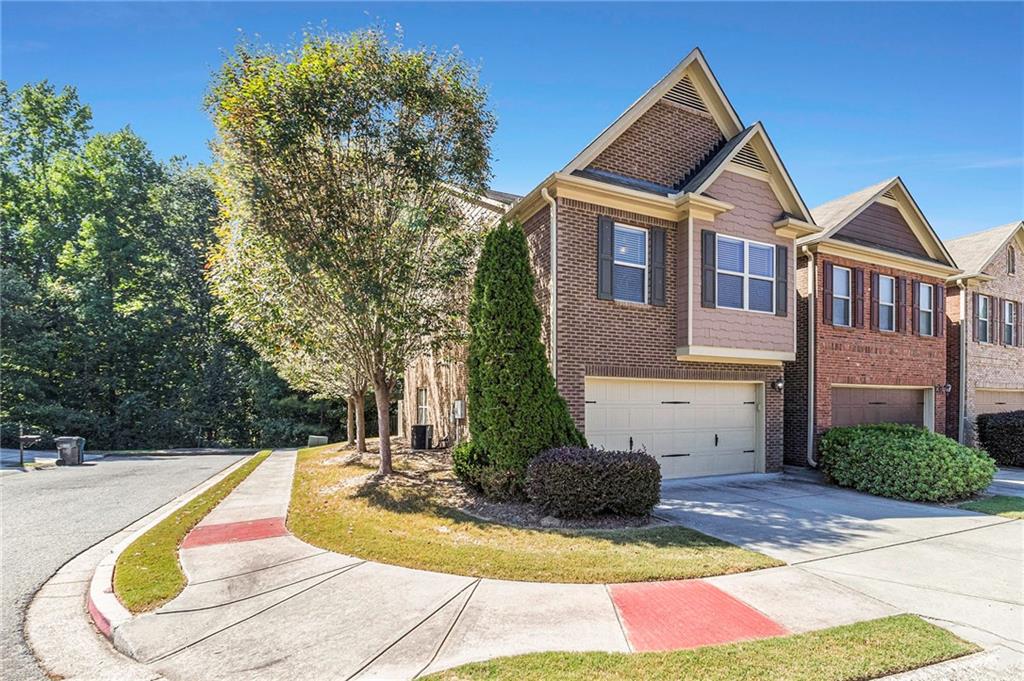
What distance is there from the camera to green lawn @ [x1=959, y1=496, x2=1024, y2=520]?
948cm

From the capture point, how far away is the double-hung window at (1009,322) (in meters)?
18.8

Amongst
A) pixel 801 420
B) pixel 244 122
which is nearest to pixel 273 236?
pixel 244 122

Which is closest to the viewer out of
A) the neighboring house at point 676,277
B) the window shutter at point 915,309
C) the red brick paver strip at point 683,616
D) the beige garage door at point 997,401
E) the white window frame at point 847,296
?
the red brick paver strip at point 683,616

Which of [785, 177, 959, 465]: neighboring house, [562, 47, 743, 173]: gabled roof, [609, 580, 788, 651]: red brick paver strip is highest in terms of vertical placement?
[562, 47, 743, 173]: gabled roof

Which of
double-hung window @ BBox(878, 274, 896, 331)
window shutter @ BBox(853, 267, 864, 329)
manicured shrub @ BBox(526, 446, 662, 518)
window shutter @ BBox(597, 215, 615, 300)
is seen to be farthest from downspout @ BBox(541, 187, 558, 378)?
double-hung window @ BBox(878, 274, 896, 331)

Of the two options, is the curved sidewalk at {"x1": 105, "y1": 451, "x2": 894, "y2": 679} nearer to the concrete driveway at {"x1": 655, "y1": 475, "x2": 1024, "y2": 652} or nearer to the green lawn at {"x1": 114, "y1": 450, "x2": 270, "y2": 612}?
the green lawn at {"x1": 114, "y1": 450, "x2": 270, "y2": 612}

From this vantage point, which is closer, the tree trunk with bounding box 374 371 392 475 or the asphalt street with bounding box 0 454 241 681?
the asphalt street with bounding box 0 454 241 681

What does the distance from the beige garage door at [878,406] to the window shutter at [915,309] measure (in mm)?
1889

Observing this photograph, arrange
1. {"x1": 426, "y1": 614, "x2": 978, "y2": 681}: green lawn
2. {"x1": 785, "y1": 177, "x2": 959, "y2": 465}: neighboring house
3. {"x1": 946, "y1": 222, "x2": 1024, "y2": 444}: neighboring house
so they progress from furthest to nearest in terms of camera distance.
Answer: {"x1": 946, "y1": 222, "x2": 1024, "y2": 444}: neighboring house, {"x1": 785, "y1": 177, "x2": 959, "y2": 465}: neighboring house, {"x1": 426, "y1": 614, "x2": 978, "y2": 681}: green lawn

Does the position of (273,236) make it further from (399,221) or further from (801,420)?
(801,420)

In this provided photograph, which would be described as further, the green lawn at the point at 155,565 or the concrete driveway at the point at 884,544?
the green lawn at the point at 155,565

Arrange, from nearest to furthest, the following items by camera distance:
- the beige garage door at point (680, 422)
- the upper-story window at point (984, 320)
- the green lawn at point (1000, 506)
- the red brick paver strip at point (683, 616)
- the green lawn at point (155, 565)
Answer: the red brick paver strip at point (683, 616), the green lawn at point (155, 565), the green lawn at point (1000, 506), the beige garage door at point (680, 422), the upper-story window at point (984, 320)

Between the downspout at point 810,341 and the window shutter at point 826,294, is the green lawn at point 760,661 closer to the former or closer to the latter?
the downspout at point 810,341

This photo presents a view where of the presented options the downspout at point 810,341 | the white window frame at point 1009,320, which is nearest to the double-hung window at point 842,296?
the downspout at point 810,341
